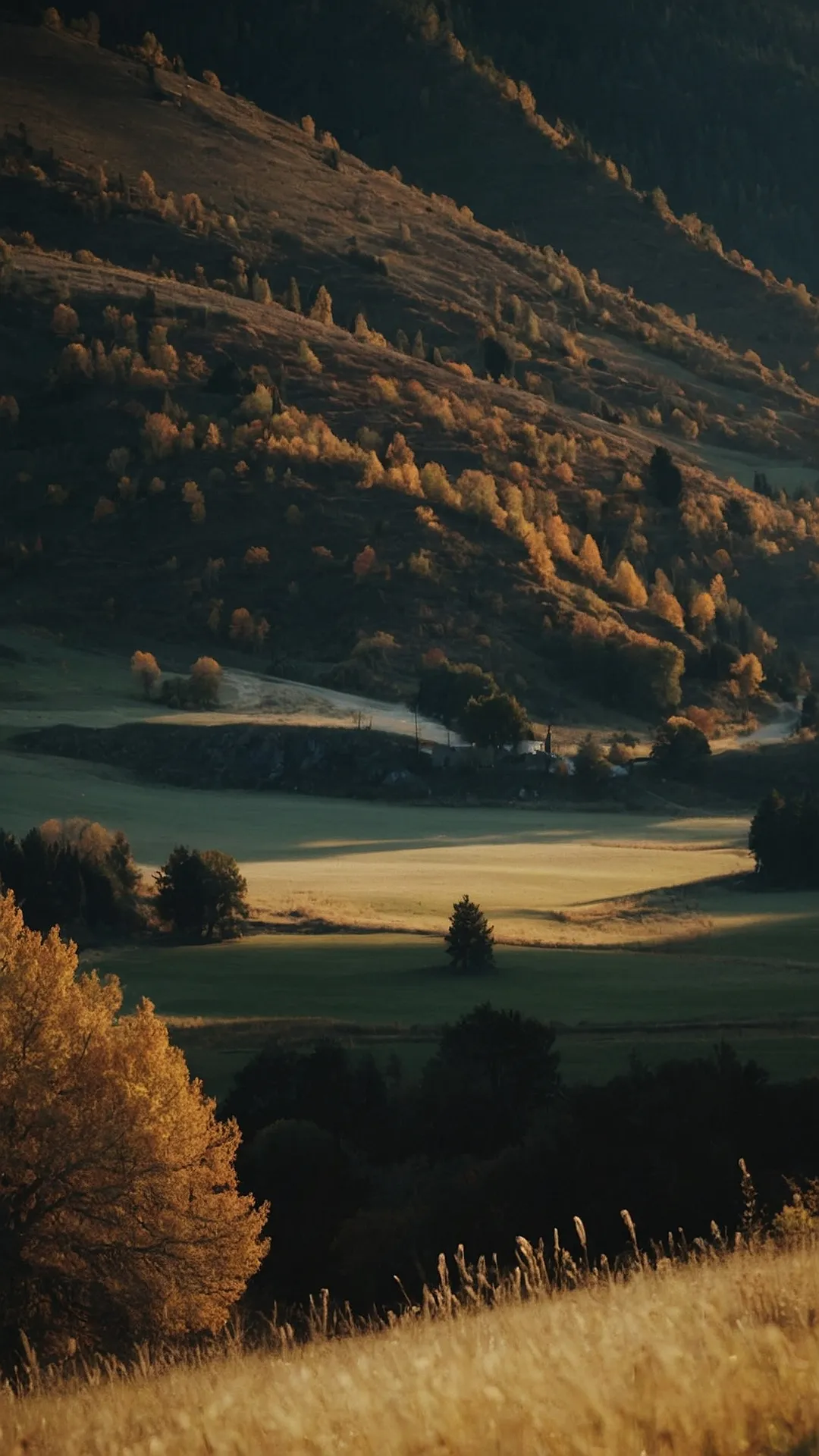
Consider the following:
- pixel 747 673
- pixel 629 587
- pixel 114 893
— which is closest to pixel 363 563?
pixel 629 587

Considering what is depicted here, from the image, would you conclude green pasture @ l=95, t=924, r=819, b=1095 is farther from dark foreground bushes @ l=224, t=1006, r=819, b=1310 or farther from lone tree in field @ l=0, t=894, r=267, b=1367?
lone tree in field @ l=0, t=894, r=267, b=1367

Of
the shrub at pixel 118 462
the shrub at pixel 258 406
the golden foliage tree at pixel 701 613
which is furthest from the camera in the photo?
the shrub at pixel 258 406

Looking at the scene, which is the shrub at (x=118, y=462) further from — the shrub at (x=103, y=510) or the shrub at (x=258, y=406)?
the shrub at (x=258, y=406)

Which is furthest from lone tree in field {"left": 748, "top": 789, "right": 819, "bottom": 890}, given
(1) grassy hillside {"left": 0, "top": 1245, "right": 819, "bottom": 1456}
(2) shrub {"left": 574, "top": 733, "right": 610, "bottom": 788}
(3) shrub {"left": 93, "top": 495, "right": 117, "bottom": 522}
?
(3) shrub {"left": 93, "top": 495, "right": 117, "bottom": 522}

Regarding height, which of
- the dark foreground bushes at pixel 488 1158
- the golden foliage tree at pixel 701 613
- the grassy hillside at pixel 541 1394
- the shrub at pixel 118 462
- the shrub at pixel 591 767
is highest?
the shrub at pixel 118 462

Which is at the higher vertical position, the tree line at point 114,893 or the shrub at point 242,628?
the shrub at point 242,628

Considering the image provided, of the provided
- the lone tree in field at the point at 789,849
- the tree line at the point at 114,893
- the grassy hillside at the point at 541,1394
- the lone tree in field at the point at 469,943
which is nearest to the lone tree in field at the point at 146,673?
the tree line at the point at 114,893

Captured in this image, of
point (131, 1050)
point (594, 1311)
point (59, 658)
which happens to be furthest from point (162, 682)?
point (594, 1311)
